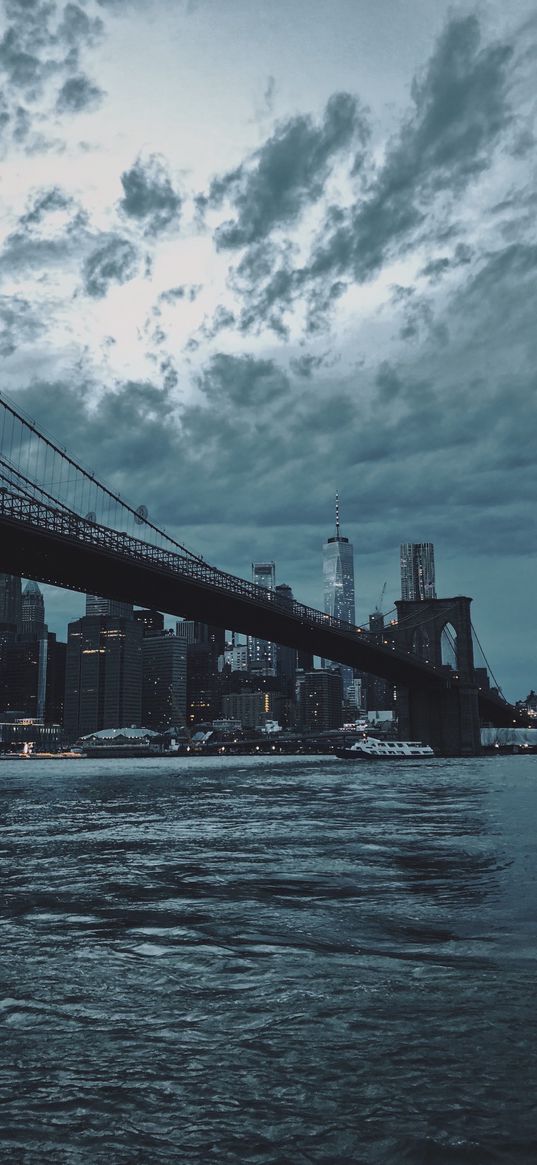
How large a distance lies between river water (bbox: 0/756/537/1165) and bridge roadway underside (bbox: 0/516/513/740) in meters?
38.0

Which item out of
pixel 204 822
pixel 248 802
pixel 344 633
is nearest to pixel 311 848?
Result: pixel 204 822

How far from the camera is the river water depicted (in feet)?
13.8

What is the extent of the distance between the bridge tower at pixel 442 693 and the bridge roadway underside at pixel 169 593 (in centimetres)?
977

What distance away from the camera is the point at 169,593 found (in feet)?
212

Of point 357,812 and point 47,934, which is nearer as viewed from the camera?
point 47,934

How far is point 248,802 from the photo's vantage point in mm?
32000

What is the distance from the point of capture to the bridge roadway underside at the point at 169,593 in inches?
2018

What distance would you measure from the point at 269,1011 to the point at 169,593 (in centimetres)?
5901

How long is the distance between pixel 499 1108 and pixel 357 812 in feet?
74.3

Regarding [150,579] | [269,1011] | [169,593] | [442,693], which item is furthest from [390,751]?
[269,1011]

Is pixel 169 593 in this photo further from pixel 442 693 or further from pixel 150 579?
pixel 442 693

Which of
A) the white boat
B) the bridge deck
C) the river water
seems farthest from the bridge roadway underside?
the river water

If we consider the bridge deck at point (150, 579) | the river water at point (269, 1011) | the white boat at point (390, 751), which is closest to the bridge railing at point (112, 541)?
the bridge deck at point (150, 579)

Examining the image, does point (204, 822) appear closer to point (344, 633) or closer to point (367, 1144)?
point (367, 1144)
